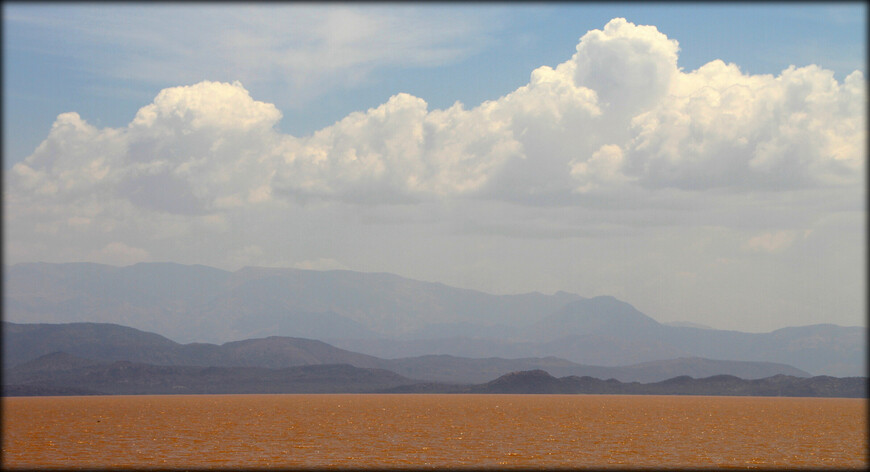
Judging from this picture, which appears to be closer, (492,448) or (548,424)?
(492,448)

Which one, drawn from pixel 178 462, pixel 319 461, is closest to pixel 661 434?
pixel 319 461

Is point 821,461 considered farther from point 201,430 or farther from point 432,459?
point 201,430

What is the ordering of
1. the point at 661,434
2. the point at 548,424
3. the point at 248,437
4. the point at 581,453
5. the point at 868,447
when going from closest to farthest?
the point at 581,453 < the point at 868,447 < the point at 248,437 < the point at 661,434 < the point at 548,424

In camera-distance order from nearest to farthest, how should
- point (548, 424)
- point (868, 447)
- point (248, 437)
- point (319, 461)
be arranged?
point (319, 461), point (868, 447), point (248, 437), point (548, 424)

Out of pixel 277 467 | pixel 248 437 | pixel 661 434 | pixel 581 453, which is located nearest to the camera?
pixel 277 467

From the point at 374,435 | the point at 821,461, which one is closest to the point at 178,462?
the point at 374,435

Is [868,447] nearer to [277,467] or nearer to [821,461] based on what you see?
[821,461]

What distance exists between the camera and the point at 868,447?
7325 centimetres

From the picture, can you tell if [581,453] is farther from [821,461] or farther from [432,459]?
[821,461]

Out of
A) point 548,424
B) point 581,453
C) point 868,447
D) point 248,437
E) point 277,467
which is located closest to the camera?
point 277,467

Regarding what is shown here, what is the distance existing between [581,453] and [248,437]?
31409mm

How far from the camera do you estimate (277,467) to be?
2151 inches

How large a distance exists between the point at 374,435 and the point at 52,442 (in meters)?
28.0

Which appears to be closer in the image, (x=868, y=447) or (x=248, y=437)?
(x=868, y=447)
